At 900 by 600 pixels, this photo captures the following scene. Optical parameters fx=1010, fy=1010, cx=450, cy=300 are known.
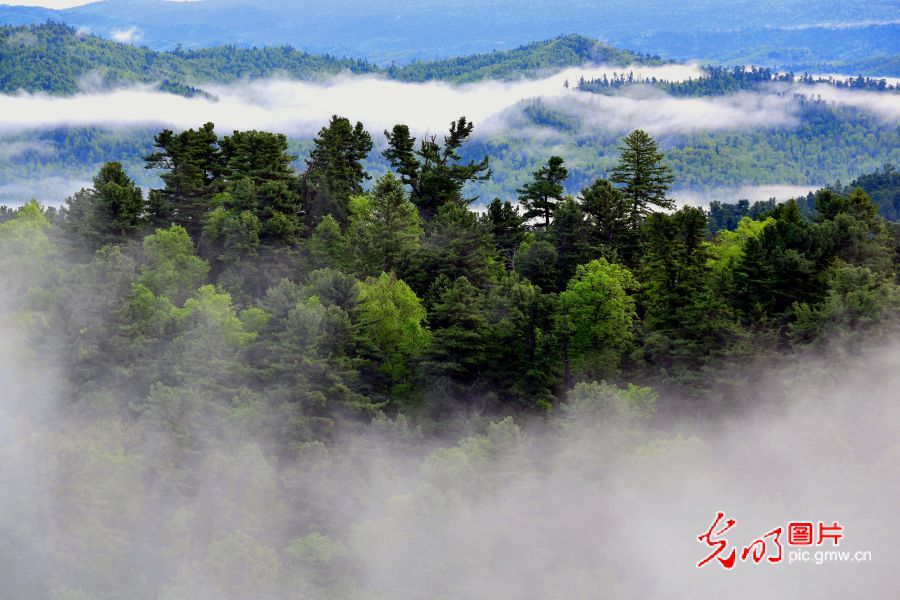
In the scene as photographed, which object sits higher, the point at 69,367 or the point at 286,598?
the point at 69,367

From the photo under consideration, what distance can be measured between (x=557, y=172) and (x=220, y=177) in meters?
38.0

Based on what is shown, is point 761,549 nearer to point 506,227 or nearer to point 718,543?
point 718,543

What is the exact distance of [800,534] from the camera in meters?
62.9

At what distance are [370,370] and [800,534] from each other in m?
34.3

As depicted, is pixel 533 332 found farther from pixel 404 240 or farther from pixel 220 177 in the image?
pixel 220 177

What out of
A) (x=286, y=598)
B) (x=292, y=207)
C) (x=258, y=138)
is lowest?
(x=286, y=598)

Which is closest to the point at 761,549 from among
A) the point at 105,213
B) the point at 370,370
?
the point at 370,370

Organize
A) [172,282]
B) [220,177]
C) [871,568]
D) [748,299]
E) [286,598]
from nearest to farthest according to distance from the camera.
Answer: [871,568], [286,598], [748,299], [172,282], [220,177]

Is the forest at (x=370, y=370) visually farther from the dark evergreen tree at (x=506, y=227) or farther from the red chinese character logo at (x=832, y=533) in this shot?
the dark evergreen tree at (x=506, y=227)

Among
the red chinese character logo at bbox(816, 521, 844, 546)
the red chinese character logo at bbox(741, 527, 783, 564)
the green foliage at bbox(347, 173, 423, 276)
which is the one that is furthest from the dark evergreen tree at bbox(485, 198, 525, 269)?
the red chinese character logo at bbox(816, 521, 844, 546)

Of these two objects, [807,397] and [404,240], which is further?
[404,240]

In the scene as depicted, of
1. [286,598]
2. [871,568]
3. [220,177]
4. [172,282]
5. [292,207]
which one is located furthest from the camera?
[220,177]

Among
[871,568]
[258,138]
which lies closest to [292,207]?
[258,138]

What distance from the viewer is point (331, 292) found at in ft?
260
